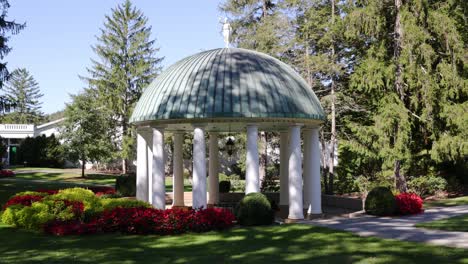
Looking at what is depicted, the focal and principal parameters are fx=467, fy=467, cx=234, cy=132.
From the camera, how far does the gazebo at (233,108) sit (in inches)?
651

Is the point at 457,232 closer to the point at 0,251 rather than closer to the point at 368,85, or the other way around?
the point at 0,251

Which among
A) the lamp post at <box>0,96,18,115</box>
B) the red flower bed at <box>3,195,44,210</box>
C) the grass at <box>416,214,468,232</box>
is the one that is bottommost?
the grass at <box>416,214,468,232</box>

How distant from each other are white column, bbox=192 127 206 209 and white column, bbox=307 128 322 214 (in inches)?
183

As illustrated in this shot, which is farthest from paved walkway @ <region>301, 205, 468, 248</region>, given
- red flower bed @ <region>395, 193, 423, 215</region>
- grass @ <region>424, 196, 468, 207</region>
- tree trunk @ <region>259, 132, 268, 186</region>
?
tree trunk @ <region>259, 132, 268, 186</region>

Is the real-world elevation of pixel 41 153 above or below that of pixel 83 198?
above

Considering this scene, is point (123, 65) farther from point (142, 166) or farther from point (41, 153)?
point (142, 166)

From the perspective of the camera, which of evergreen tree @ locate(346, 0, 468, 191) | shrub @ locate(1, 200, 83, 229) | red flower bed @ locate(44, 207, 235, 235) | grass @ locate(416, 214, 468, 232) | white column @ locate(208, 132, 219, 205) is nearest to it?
grass @ locate(416, 214, 468, 232)

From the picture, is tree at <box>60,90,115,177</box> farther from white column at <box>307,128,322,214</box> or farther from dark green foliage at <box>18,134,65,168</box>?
white column at <box>307,128,322,214</box>

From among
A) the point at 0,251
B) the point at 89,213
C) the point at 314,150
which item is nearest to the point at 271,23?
the point at 314,150

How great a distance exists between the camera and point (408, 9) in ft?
85.7

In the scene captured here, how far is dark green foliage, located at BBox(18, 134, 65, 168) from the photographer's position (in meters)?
54.7

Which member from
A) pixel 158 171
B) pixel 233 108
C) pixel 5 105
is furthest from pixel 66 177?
pixel 233 108

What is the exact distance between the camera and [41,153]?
55406mm

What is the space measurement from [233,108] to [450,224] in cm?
806
